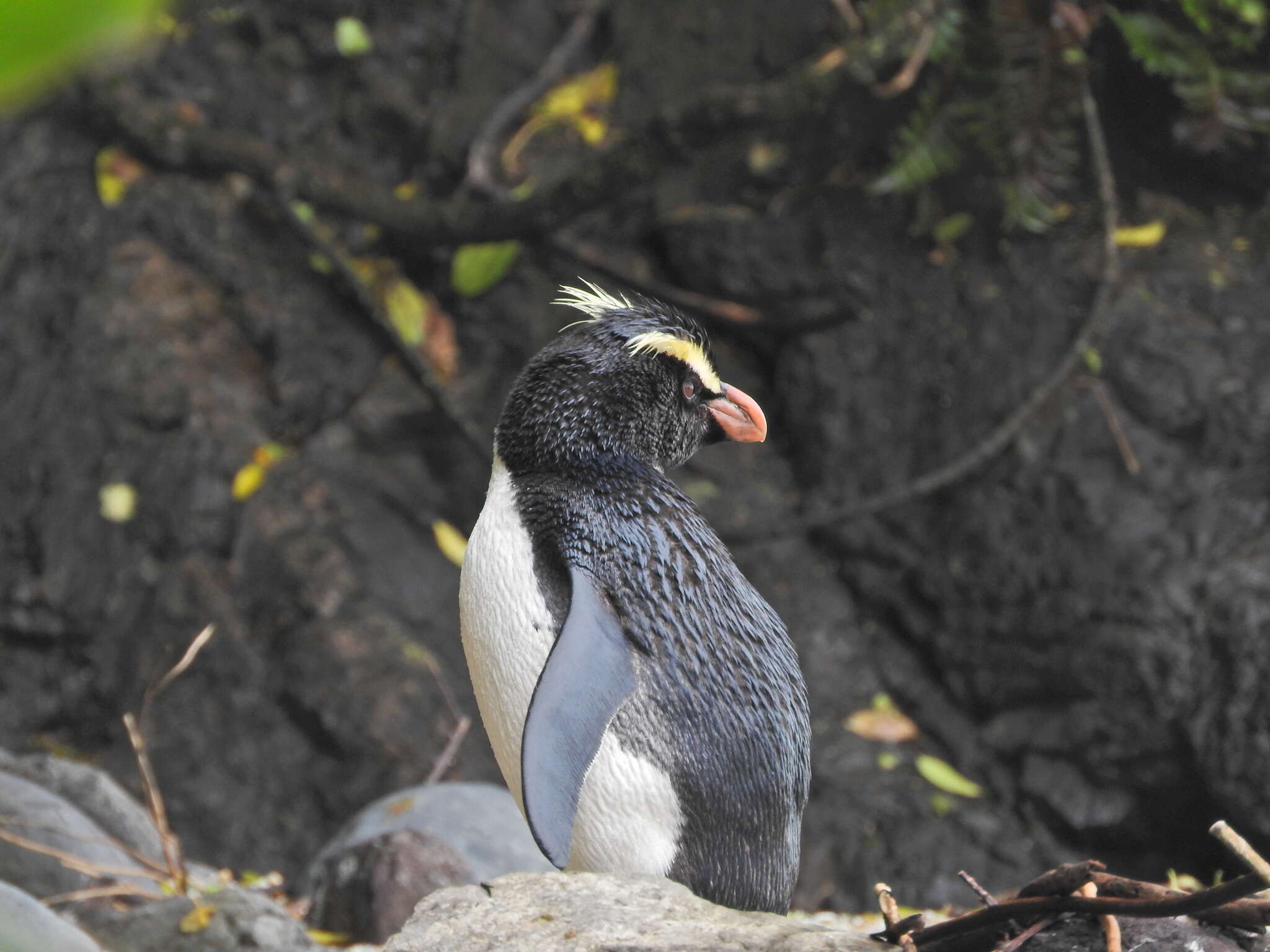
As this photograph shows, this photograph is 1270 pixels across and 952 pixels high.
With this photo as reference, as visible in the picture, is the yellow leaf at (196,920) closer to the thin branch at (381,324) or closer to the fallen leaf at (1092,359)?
the thin branch at (381,324)

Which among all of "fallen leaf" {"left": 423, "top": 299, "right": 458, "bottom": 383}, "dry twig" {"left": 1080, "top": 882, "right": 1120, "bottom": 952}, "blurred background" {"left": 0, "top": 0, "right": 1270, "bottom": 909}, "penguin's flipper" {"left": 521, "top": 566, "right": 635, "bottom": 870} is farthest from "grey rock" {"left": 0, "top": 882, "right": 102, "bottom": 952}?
"fallen leaf" {"left": 423, "top": 299, "right": 458, "bottom": 383}

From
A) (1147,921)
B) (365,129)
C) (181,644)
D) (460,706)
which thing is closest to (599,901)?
(1147,921)

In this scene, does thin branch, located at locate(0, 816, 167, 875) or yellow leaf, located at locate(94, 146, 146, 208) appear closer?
thin branch, located at locate(0, 816, 167, 875)

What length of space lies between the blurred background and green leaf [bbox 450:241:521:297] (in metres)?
0.03

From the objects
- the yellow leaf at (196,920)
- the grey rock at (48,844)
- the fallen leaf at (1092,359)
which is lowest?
the grey rock at (48,844)

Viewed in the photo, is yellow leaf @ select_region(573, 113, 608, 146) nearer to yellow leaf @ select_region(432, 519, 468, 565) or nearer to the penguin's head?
yellow leaf @ select_region(432, 519, 468, 565)

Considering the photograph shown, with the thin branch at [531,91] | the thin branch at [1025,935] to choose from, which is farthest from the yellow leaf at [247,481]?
the thin branch at [1025,935]

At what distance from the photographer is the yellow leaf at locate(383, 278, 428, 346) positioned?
14.3 feet

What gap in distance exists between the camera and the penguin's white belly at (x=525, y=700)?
155 cm

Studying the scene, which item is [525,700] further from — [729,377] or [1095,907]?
[729,377]

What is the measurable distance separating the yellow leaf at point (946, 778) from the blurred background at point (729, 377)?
13 mm

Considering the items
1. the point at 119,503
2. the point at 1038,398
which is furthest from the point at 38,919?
the point at 1038,398

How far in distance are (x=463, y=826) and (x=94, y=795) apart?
915 millimetres

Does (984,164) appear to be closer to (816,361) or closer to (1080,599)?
(816,361)
